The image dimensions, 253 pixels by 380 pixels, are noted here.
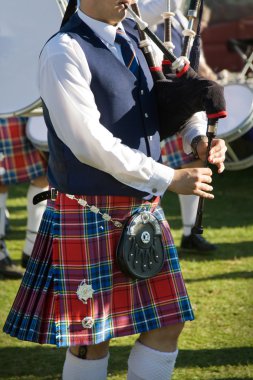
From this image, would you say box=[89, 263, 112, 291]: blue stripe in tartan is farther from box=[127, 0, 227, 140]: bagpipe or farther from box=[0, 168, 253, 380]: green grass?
box=[0, 168, 253, 380]: green grass

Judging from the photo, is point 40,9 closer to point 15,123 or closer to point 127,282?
point 127,282

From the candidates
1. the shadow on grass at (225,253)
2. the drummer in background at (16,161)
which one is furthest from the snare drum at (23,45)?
the shadow on grass at (225,253)

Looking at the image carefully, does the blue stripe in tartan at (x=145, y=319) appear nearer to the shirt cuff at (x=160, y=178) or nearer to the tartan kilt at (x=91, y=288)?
the tartan kilt at (x=91, y=288)

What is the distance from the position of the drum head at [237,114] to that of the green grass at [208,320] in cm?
83

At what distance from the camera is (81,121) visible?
7.46 ft

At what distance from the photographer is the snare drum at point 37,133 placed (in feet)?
15.1

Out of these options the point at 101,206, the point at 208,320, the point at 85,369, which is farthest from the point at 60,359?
the point at 101,206

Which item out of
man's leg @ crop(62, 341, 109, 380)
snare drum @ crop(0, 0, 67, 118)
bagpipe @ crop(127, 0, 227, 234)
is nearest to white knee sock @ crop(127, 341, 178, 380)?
man's leg @ crop(62, 341, 109, 380)

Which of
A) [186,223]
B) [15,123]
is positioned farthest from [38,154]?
[186,223]

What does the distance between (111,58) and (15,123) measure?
8.09 ft

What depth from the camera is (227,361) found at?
350 cm

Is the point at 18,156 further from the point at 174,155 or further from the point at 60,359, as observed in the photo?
the point at 60,359

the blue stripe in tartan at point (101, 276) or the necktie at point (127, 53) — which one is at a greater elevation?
the necktie at point (127, 53)

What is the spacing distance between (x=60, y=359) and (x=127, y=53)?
162 cm
